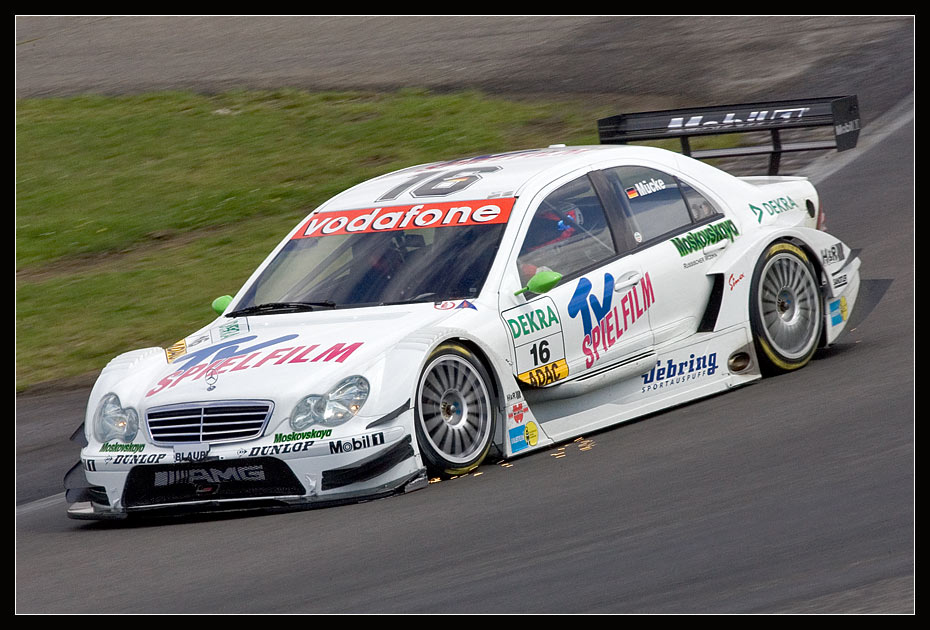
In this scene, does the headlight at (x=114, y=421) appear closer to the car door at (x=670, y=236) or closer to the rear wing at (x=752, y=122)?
the car door at (x=670, y=236)

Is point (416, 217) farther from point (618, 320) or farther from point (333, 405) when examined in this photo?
point (333, 405)

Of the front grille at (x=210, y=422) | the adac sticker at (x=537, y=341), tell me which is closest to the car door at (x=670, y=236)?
the adac sticker at (x=537, y=341)

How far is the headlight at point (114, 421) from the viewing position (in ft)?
23.0

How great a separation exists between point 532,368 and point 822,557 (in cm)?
260

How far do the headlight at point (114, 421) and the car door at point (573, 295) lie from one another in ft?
6.61

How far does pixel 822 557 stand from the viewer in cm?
507

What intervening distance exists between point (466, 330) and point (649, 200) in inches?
75.1

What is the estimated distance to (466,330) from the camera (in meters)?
7.15

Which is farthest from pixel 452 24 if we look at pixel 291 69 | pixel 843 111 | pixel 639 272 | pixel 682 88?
pixel 639 272

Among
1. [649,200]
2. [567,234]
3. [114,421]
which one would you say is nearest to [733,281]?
[649,200]

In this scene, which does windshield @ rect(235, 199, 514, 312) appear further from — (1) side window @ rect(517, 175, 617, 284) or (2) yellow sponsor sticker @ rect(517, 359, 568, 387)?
(2) yellow sponsor sticker @ rect(517, 359, 568, 387)

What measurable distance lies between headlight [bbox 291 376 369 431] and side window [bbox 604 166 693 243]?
228 centimetres

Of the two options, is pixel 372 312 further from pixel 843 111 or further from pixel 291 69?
pixel 291 69

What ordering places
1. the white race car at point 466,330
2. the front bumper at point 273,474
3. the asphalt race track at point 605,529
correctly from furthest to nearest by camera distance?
the white race car at point 466,330
the front bumper at point 273,474
the asphalt race track at point 605,529
